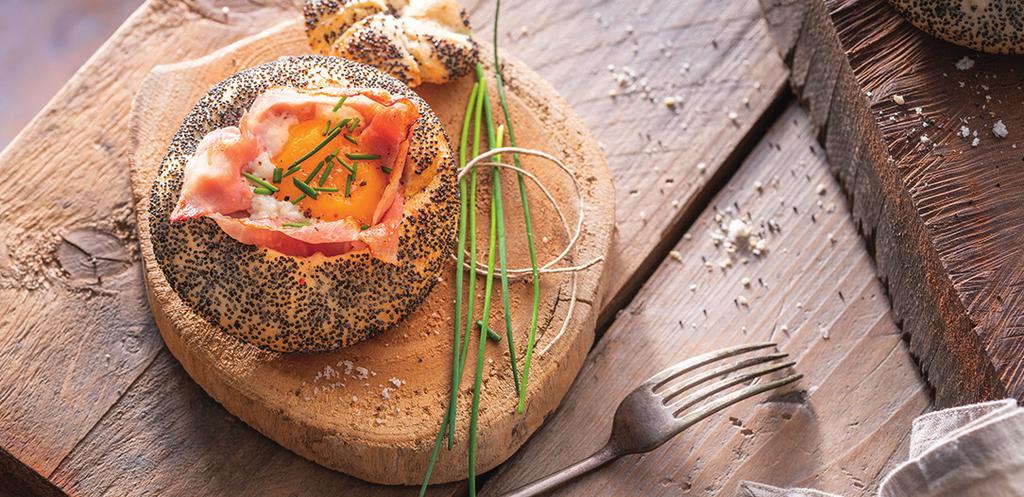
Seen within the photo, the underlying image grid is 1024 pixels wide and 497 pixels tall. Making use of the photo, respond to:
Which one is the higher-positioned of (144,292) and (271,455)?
(144,292)

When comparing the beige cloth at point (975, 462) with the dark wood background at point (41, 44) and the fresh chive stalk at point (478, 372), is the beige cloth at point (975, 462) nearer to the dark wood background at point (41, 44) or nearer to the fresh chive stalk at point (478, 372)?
the fresh chive stalk at point (478, 372)

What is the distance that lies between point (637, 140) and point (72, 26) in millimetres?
2132

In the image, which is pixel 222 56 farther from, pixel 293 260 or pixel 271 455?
pixel 271 455

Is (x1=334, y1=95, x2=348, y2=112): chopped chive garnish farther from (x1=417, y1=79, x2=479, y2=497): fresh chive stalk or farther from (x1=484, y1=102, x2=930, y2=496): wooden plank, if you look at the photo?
Result: (x1=484, y1=102, x2=930, y2=496): wooden plank

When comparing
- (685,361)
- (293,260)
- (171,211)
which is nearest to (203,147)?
(171,211)

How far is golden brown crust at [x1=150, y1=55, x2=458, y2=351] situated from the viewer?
6.31 feet

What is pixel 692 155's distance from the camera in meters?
2.62

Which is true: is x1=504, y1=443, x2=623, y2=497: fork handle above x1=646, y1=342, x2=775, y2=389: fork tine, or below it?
below

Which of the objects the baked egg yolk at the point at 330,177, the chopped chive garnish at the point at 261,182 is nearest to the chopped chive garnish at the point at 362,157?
the baked egg yolk at the point at 330,177

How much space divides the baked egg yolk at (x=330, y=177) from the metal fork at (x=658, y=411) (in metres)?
0.70

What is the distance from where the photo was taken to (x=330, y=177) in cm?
192

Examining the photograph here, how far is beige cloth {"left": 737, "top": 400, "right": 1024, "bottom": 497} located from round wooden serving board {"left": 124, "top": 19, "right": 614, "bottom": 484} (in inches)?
27.6

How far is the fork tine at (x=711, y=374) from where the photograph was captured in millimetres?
2244

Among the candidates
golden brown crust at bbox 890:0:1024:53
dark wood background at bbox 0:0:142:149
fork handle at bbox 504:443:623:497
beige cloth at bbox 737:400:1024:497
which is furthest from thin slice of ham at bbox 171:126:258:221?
dark wood background at bbox 0:0:142:149
